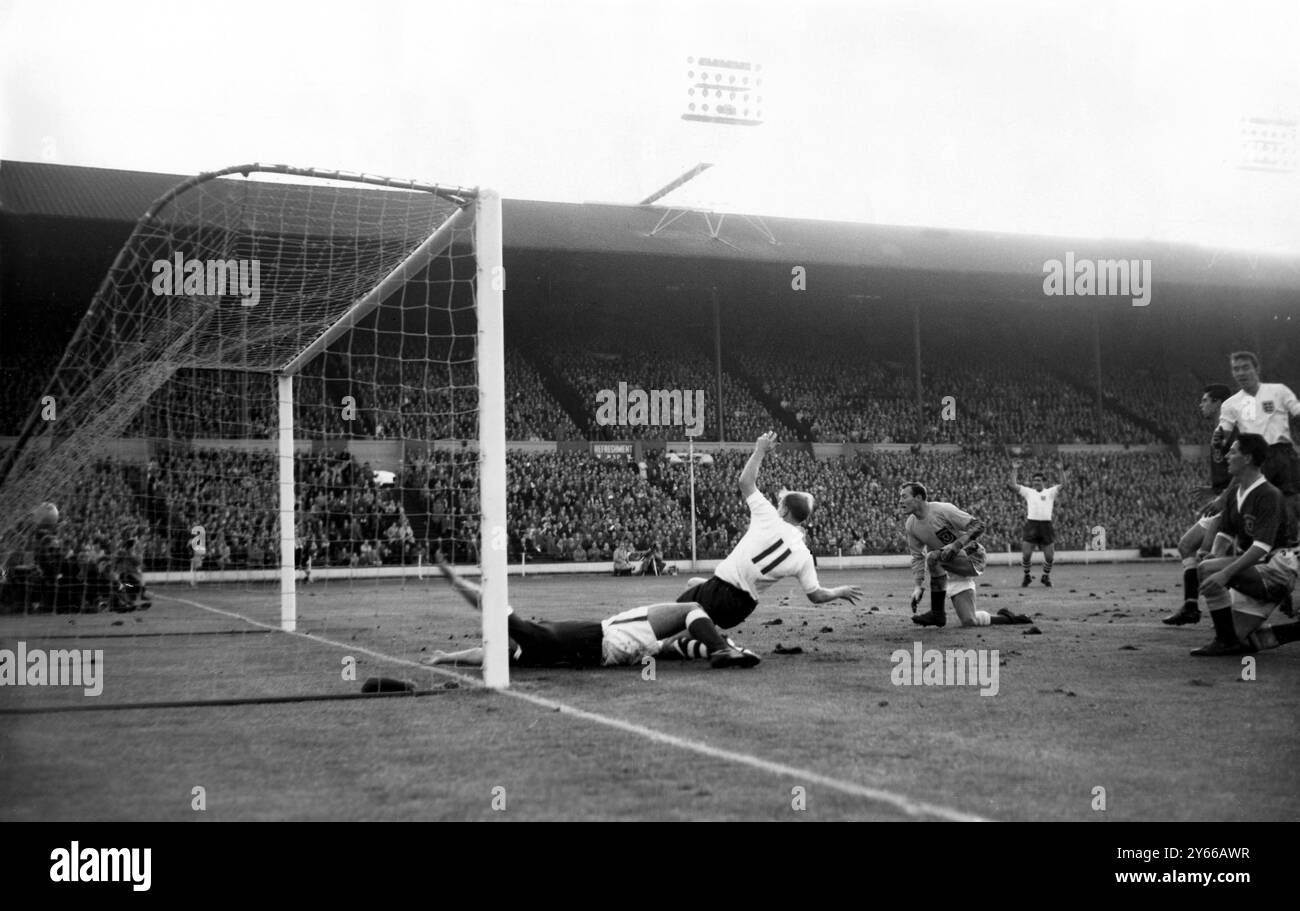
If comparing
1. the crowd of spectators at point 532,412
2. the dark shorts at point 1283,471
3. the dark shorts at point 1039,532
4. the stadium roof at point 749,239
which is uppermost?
the stadium roof at point 749,239

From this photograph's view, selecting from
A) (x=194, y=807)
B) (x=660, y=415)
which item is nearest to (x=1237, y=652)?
(x=194, y=807)

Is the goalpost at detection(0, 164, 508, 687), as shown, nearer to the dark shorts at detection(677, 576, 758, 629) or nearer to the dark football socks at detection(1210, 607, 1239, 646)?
the dark shorts at detection(677, 576, 758, 629)

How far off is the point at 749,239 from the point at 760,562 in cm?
3171

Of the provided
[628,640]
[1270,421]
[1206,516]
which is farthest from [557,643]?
[1206,516]

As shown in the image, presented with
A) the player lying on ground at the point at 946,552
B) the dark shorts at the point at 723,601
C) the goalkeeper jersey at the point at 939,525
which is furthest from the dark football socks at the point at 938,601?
the dark shorts at the point at 723,601

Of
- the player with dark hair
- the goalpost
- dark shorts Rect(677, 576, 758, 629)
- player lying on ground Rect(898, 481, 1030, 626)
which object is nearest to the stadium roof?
the goalpost

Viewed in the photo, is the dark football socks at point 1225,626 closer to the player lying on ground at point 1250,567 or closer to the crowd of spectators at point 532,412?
the player lying on ground at point 1250,567

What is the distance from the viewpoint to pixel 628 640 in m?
8.64

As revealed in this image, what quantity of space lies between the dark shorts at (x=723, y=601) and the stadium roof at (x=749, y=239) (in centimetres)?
2659

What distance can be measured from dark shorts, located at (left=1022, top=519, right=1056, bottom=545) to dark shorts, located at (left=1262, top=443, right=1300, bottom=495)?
11.3 m

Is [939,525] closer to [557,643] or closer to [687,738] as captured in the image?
[557,643]

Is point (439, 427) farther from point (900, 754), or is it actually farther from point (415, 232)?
point (900, 754)

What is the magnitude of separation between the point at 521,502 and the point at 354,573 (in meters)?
6.36

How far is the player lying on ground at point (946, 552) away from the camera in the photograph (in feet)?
37.9
